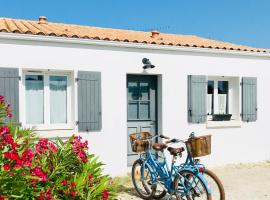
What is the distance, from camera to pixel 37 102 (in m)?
8.72

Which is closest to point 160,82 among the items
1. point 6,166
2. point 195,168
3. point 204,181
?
point 195,168

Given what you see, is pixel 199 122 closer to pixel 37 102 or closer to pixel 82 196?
pixel 37 102

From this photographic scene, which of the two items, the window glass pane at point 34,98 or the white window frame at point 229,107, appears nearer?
the window glass pane at point 34,98

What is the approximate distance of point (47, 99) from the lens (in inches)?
346

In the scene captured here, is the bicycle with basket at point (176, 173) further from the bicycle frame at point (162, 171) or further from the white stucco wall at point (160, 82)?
the white stucco wall at point (160, 82)

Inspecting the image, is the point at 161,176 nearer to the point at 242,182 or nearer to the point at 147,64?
the point at 242,182

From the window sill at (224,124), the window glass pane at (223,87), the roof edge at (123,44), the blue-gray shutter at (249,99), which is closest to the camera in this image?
the roof edge at (123,44)

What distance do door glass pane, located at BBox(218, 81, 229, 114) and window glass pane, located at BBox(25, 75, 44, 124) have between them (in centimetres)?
511

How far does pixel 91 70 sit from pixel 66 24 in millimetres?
5412

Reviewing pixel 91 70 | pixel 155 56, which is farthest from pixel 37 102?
pixel 155 56

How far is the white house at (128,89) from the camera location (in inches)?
336

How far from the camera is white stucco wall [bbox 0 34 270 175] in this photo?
860 centimetres

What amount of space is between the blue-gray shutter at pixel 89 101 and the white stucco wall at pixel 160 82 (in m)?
0.15

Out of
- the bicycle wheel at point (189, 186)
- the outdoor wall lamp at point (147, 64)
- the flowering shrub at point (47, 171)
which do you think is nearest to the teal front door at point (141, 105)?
the outdoor wall lamp at point (147, 64)
